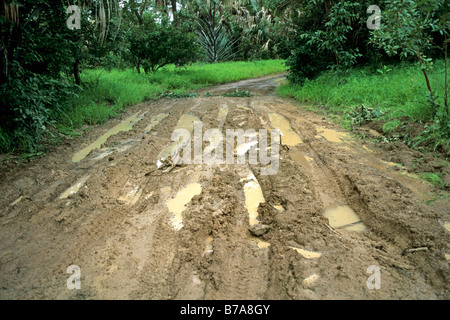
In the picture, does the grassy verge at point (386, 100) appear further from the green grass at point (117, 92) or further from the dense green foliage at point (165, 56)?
the green grass at point (117, 92)

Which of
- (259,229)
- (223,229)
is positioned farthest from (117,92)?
(259,229)

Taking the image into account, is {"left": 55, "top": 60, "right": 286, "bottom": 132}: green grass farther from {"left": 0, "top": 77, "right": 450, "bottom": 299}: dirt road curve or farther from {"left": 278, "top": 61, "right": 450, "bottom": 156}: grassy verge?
{"left": 278, "top": 61, "right": 450, "bottom": 156}: grassy verge

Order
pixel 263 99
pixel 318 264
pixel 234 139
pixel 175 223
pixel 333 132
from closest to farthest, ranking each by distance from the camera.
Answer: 1. pixel 318 264
2. pixel 175 223
3. pixel 234 139
4. pixel 333 132
5. pixel 263 99

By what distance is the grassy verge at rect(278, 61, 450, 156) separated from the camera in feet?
14.7

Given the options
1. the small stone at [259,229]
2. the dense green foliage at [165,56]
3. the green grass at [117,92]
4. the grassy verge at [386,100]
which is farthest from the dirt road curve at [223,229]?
the green grass at [117,92]

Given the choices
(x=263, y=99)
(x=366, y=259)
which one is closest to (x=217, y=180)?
(x=366, y=259)

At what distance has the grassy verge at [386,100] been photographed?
4.47m

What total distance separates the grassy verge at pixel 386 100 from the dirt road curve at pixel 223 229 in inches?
33.8

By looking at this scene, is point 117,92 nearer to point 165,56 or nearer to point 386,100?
point 165,56

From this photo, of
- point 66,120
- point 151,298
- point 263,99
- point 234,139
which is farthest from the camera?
point 263,99

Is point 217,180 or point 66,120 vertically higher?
point 66,120

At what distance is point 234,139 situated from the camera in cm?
486
